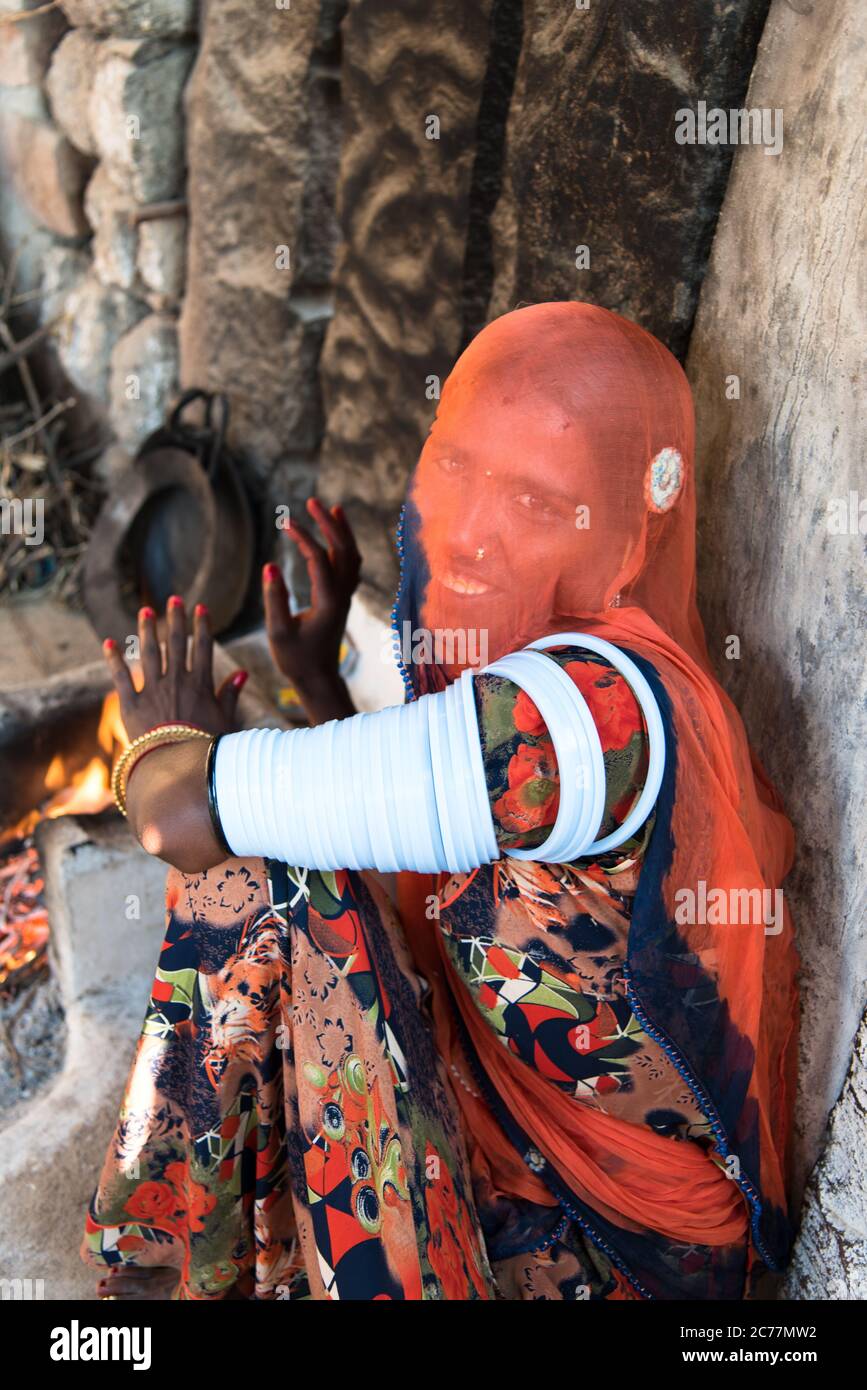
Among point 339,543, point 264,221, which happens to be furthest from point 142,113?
point 339,543

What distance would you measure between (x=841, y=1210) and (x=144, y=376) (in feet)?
9.32

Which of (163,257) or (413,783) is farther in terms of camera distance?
(163,257)

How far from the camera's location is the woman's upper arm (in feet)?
3.69

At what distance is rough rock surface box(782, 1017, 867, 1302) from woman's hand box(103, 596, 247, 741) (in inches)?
34.1

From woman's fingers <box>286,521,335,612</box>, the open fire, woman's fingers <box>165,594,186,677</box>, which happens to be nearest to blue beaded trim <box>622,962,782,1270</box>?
woman's fingers <box>165,594,186,677</box>

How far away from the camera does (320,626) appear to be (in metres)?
1.80

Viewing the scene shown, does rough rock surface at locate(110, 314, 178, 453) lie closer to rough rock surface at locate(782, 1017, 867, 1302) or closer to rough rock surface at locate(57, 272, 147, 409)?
rough rock surface at locate(57, 272, 147, 409)

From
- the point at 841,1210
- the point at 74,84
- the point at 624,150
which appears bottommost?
the point at 841,1210

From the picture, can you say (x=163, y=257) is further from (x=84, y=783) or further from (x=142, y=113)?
(x=84, y=783)

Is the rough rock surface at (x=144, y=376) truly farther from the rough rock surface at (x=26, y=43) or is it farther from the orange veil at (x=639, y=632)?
the orange veil at (x=639, y=632)

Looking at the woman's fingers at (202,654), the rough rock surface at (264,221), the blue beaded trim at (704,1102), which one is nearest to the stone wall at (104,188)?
the rough rock surface at (264,221)

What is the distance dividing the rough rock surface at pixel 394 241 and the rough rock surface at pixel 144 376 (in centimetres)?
84
